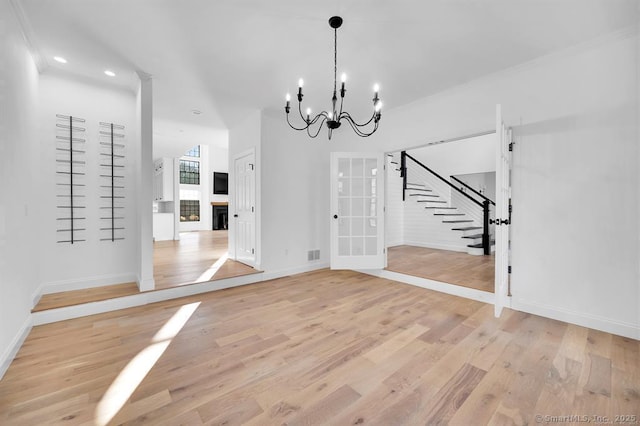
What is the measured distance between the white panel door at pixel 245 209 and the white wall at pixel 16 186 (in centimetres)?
245

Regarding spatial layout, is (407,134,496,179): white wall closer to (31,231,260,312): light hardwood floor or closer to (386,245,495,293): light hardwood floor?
(386,245,495,293): light hardwood floor

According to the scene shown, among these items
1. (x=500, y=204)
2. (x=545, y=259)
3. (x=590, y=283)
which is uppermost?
(x=500, y=204)

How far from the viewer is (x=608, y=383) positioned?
5.62ft

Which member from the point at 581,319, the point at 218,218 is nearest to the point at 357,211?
the point at 581,319

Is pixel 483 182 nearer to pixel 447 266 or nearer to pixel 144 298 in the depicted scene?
pixel 447 266

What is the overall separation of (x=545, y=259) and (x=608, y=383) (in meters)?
1.28

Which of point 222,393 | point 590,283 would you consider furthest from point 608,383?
point 222,393

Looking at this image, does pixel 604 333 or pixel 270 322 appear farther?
pixel 270 322

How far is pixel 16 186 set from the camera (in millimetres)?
2270

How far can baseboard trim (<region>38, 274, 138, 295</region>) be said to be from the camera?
10.0 feet

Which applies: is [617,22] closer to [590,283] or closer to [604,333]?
[590,283]

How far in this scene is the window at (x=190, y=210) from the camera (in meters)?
11.0

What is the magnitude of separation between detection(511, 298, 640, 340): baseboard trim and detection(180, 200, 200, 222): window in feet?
36.3

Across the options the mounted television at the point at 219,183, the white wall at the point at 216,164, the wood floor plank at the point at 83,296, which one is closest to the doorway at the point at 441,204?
the wood floor plank at the point at 83,296
